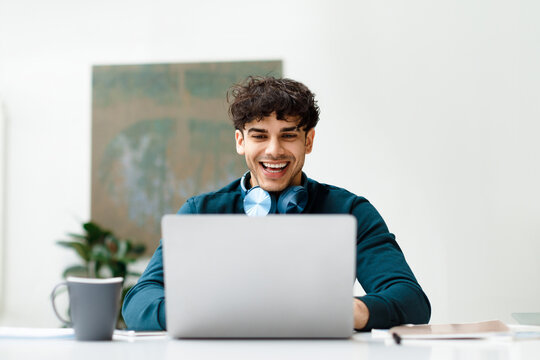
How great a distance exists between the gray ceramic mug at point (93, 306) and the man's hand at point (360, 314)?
20.7 inches

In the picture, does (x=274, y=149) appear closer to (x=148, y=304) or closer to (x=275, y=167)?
(x=275, y=167)

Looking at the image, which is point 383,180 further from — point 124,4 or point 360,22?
point 124,4

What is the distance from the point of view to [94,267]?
4.02 metres

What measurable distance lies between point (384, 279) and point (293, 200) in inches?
16.8

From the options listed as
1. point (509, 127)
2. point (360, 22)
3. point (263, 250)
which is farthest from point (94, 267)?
point (263, 250)

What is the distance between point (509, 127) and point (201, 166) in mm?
2003

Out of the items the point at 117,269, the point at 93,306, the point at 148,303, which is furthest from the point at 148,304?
the point at 117,269

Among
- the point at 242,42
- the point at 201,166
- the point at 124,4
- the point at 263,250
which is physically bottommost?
the point at 263,250

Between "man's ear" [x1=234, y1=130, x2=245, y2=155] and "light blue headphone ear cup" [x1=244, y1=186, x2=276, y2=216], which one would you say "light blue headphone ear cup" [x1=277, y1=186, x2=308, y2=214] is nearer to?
"light blue headphone ear cup" [x1=244, y1=186, x2=276, y2=216]

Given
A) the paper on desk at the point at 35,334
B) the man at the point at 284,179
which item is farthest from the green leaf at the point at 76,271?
the paper on desk at the point at 35,334

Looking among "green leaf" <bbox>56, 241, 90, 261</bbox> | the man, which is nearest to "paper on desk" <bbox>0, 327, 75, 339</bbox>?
the man

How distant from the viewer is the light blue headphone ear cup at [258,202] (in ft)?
6.32

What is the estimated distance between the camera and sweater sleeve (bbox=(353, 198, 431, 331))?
1.42 m

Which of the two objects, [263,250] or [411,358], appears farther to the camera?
[263,250]
